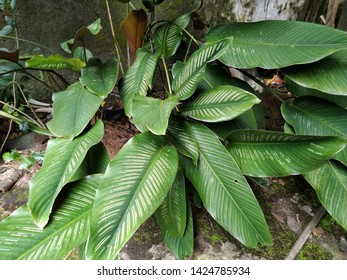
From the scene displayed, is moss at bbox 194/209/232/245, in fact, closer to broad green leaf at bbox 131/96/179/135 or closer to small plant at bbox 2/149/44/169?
broad green leaf at bbox 131/96/179/135

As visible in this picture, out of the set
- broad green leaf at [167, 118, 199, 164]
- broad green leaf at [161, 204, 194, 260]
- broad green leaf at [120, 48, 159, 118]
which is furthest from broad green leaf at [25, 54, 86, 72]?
broad green leaf at [161, 204, 194, 260]

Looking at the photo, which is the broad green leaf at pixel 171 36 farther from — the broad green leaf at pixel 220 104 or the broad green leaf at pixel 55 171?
the broad green leaf at pixel 55 171

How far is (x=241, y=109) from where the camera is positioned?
82 centimetres

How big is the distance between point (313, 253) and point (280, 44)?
76 centimetres

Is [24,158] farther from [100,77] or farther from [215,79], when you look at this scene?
[215,79]

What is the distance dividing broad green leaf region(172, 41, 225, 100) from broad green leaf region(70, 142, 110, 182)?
330 mm

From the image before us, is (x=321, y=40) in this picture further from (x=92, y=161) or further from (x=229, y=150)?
(x=92, y=161)

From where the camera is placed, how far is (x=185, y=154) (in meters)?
0.88

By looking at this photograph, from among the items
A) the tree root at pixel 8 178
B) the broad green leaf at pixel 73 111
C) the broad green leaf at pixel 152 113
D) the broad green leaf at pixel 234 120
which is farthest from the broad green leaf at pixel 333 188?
the tree root at pixel 8 178

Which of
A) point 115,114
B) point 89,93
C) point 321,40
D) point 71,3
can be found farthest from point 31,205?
point 71,3

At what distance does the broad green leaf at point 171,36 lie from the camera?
1229 millimetres

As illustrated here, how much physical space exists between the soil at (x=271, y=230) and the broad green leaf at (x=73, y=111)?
45cm

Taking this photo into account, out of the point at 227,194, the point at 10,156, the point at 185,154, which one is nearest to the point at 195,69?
the point at 185,154
